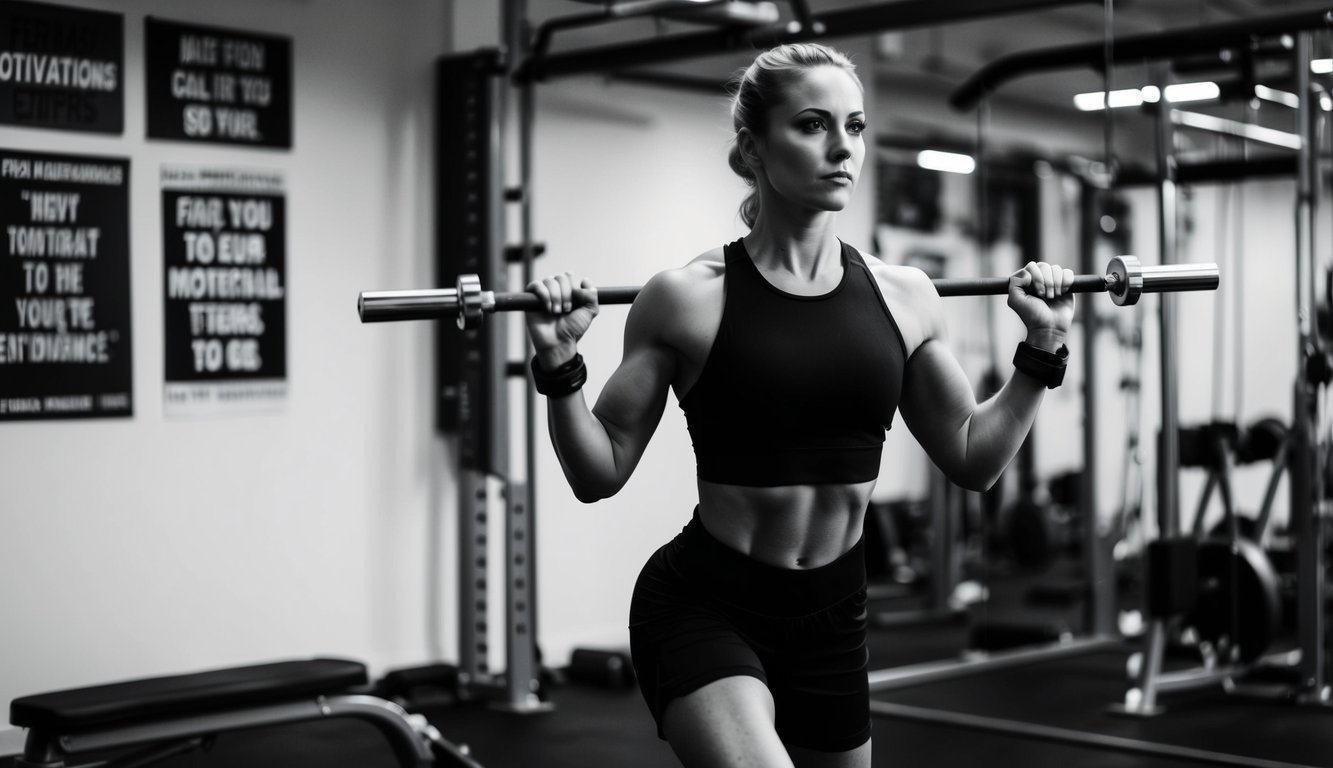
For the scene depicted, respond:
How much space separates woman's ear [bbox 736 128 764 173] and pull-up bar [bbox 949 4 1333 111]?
2694 millimetres

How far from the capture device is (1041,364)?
1924 mm

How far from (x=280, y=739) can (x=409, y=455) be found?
1.18 m

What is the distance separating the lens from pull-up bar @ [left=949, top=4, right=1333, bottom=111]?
4277 millimetres

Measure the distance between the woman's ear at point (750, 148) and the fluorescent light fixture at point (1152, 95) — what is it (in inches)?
118

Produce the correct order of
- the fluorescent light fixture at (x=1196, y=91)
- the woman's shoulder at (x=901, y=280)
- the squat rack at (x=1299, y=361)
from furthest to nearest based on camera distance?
the fluorescent light fixture at (x=1196, y=91), the squat rack at (x=1299, y=361), the woman's shoulder at (x=901, y=280)

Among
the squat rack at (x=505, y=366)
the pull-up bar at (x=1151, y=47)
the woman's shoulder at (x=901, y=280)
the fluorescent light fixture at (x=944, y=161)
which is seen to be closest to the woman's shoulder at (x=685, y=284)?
the woman's shoulder at (x=901, y=280)

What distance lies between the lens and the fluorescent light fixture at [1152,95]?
4.70m

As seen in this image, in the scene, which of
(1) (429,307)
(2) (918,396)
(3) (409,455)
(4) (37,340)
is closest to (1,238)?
(4) (37,340)

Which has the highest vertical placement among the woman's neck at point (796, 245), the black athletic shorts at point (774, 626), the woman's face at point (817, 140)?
the woman's face at point (817, 140)

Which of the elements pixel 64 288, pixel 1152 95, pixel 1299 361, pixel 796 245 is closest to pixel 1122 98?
pixel 1152 95

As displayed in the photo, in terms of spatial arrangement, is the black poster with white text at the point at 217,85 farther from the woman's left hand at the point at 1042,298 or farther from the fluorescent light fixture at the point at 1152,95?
the woman's left hand at the point at 1042,298

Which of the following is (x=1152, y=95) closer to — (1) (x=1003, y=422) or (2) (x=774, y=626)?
(1) (x=1003, y=422)

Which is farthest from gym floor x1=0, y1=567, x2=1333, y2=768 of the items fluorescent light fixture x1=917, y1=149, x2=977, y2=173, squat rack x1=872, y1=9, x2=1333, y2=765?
fluorescent light fixture x1=917, y1=149, x2=977, y2=173

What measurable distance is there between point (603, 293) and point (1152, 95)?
339cm
